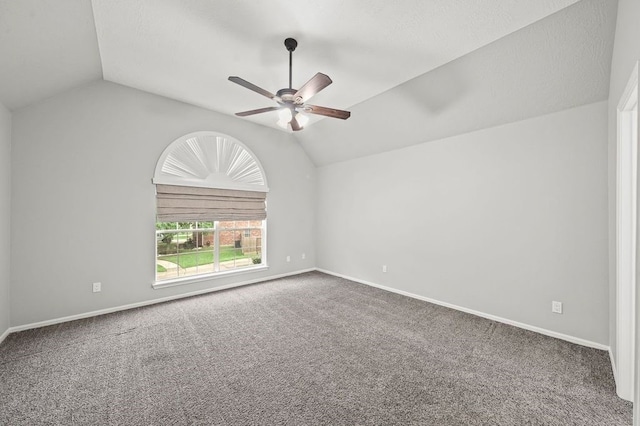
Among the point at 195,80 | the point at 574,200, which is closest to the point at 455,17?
the point at 574,200

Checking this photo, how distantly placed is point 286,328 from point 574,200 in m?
3.36

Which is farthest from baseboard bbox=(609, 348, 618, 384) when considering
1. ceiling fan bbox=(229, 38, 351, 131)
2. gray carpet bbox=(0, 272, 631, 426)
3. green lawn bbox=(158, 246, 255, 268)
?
green lawn bbox=(158, 246, 255, 268)

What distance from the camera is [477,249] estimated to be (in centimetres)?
340

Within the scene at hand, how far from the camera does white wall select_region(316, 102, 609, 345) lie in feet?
8.51

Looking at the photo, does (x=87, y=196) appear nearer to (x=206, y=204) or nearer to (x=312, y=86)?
(x=206, y=204)

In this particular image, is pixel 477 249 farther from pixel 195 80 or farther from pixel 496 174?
pixel 195 80

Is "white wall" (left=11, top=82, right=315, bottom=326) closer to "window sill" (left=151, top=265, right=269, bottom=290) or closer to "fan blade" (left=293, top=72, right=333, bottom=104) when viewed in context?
"window sill" (left=151, top=265, right=269, bottom=290)

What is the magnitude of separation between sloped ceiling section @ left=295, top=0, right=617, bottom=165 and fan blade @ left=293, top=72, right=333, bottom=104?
1.56 metres

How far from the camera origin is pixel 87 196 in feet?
10.7

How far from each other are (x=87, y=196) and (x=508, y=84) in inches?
200

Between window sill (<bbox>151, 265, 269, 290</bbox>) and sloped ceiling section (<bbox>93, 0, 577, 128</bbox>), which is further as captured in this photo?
window sill (<bbox>151, 265, 269, 290</bbox>)

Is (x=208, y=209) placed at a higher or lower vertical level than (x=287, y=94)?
lower

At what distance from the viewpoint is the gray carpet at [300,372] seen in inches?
67.6

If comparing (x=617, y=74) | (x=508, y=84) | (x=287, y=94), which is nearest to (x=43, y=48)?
(x=287, y=94)
